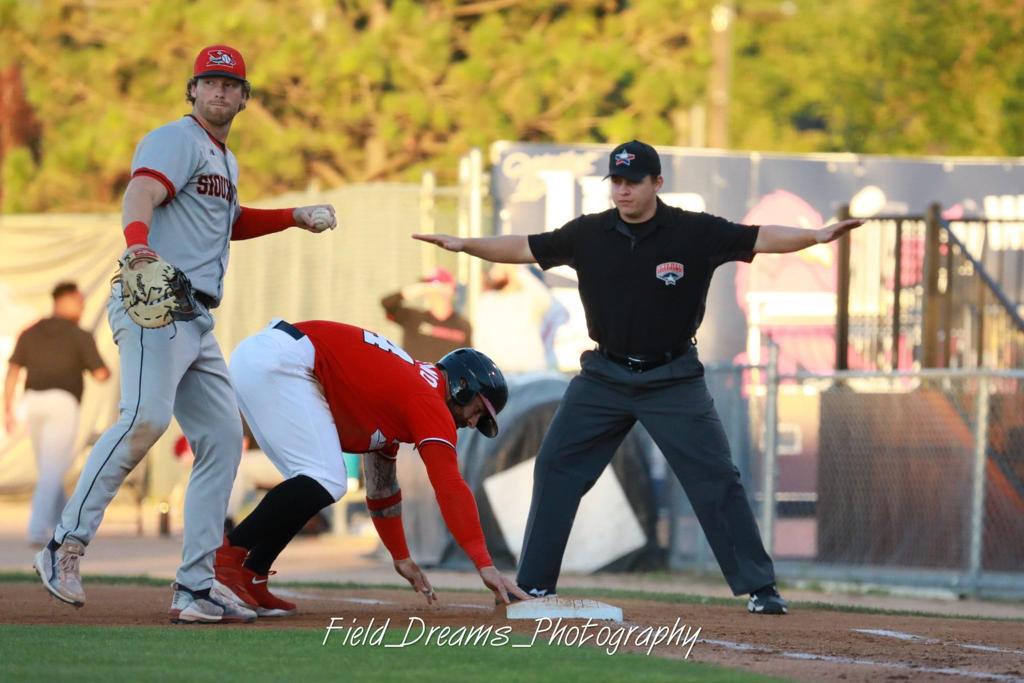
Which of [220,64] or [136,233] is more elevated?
[220,64]

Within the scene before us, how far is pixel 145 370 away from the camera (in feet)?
23.0

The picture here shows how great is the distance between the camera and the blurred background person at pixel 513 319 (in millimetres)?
16078

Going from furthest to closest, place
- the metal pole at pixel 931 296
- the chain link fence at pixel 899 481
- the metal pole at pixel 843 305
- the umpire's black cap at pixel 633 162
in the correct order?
1. the metal pole at pixel 843 305
2. the metal pole at pixel 931 296
3. the chain link fence at pixel 899 481
4. the umpire's black cap at pixel 633 162

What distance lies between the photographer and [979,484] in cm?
1139

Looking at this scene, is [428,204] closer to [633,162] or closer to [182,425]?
[633,162]

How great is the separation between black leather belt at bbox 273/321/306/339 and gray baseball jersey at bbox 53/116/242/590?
318 millimetres

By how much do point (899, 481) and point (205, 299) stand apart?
656cm

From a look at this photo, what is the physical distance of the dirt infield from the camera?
643cm

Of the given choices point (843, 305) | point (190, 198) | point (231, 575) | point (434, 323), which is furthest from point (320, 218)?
point (434, 323)

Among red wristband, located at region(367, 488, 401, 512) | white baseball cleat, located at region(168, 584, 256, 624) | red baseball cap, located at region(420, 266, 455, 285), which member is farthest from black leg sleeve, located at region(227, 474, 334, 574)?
red baseball cap, located at region(420, 266, 455, 285)

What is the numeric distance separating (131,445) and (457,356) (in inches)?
56.9

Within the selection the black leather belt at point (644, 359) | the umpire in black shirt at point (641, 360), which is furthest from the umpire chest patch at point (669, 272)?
the black leather belt at point (644, 359)

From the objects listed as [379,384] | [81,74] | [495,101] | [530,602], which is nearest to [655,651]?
[530,602]

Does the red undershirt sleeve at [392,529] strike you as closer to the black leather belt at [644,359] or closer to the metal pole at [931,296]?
the black leather belt at [644,359]
